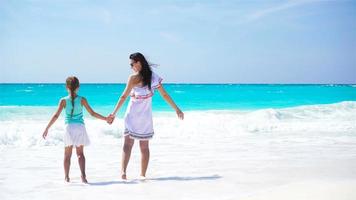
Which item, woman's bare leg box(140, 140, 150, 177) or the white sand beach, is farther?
woman's bare leg box(140, 140, 150, 177)

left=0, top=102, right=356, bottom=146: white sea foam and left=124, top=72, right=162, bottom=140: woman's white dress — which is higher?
left=124, top=72, right=162, bottom=140: woman's white dress

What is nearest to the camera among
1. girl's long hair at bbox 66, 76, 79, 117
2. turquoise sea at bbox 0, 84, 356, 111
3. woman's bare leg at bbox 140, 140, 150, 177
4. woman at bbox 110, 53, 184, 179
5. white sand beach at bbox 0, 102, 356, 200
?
white sand beach at bbox 0, 102, 356, 200

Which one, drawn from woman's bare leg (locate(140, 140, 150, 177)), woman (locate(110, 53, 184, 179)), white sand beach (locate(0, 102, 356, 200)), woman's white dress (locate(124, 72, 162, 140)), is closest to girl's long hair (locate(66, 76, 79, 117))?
woman (locate(110, 53, 184, 179))

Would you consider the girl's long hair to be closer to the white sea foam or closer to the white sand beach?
the white sand beach

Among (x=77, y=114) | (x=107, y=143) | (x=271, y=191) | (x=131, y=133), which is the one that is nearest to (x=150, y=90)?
(x=131, y=133)

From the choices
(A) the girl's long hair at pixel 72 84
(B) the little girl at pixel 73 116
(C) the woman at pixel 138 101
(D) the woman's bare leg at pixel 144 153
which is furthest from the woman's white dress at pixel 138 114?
(A) the girl's long hair at pixel 72 84

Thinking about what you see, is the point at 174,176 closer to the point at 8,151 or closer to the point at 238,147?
the point at 238,147

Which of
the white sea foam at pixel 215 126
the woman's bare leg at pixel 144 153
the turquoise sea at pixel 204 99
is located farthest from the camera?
the turquoise sea at pixel 204 99

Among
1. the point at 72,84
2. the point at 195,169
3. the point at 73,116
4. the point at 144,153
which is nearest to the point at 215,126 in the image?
the point at 195,169

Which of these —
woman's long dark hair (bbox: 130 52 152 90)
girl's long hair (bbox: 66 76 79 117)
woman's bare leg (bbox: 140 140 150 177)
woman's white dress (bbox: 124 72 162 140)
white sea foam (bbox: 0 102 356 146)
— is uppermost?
woman's long dark hair (bbox: 130 52 152 90)

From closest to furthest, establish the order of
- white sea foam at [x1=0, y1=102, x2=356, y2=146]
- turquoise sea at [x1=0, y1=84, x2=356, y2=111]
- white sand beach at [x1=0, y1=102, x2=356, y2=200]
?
white sand beach at [x1=0, y1=102, x2=356, y2=200]
white sea foam at [x1=0, y1=102, x2=356, y2=146]
turquoise sea at [x1=0, y1=84, x2=356, y2=111]

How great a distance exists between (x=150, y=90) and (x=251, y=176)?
171cm

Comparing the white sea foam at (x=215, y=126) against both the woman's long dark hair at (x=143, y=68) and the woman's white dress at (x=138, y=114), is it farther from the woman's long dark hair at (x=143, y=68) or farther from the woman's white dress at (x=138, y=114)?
the woman's long dark hair at (x=143, y=68)

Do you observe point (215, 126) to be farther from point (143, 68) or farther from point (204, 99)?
point (204, 99)
